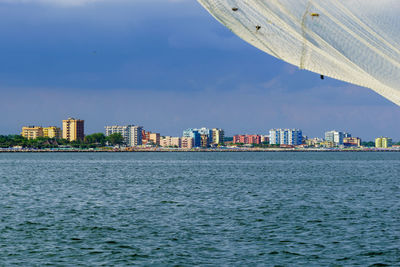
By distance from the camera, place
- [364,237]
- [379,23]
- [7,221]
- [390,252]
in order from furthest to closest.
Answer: [7,221], [364,237], [390,252], [379,23]

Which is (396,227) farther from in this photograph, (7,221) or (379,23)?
(379,23)

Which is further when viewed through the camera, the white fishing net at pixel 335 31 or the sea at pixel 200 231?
the sea at pixel 200 231

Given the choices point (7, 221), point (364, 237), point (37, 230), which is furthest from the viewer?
point (7, 221)

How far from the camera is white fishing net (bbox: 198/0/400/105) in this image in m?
3.74

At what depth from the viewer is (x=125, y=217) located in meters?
31.7

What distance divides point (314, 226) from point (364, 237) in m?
3.75

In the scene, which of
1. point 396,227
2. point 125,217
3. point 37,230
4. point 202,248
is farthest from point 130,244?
point 396,227

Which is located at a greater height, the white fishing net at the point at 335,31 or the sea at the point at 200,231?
the white fishing net at the point at 335,31

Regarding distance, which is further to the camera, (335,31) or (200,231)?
(200,231)

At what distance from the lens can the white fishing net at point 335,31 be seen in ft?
12.3

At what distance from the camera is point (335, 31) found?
3.78 metres

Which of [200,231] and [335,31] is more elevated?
[335,31]

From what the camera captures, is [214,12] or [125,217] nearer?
[214,12]

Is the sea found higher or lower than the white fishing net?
lower
